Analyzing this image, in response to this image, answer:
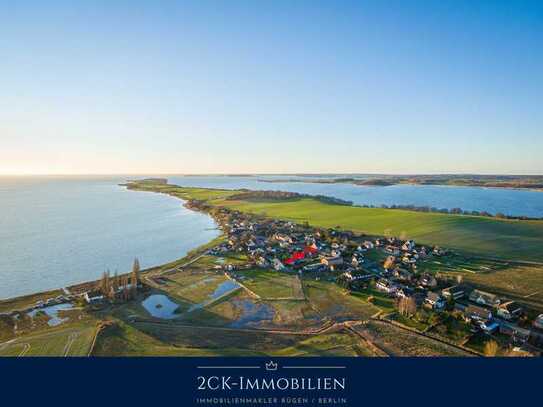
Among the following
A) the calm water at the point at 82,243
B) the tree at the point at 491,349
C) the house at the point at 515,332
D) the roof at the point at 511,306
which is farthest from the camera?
the calm water at the point at 82,243

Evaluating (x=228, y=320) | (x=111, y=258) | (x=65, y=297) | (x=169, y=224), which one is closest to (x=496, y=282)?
(x=228, y=320)

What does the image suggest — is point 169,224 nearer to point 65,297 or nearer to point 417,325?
point 65,297

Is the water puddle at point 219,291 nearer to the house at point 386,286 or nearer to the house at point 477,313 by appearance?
the house at point 386,286

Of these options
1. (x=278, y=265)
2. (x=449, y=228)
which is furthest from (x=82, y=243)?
(x=449, y=228)

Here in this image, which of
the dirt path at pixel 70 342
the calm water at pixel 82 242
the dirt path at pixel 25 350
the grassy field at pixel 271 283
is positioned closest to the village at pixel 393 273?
the grassy field at pixel 271 283
